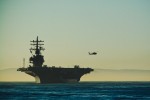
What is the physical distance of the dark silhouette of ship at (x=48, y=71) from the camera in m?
136

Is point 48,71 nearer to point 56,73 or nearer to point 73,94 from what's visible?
point 56,73

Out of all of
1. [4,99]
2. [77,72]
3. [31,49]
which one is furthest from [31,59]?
[4,99]

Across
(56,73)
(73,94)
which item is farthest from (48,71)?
(73,94)

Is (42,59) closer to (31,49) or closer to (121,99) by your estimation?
(31,49)

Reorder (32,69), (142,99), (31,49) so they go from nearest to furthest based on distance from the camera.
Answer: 1. (142,99)
2. (32,69)
3. (31,49)

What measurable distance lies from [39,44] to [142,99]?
264ft

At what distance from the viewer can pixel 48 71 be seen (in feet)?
447

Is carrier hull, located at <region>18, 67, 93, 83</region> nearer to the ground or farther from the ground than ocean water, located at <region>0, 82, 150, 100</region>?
farther from the ground

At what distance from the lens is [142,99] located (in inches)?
2670

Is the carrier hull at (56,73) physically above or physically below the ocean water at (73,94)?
above

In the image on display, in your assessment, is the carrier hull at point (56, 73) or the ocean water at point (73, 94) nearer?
the ocean water at point (73, 94)

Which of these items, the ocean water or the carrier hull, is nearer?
the ocean water

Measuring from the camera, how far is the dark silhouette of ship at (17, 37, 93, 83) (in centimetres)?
13600

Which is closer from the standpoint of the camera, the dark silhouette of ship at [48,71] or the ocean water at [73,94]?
the ocean water at [73,94]
